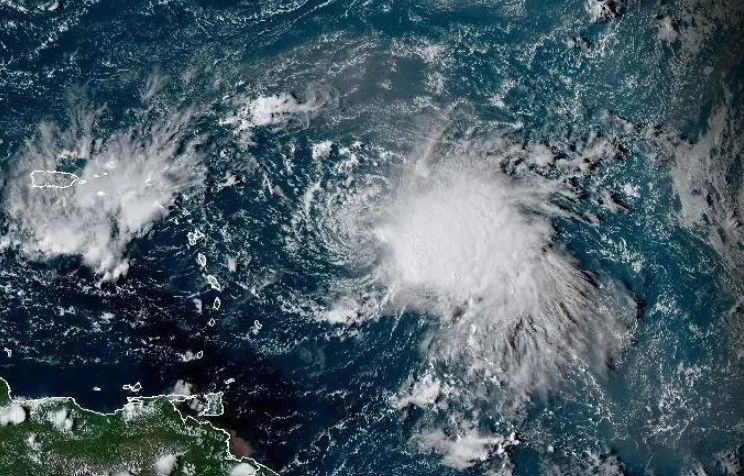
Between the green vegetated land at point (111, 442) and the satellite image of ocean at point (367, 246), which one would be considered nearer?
the green vegetated land at point (111, 442)

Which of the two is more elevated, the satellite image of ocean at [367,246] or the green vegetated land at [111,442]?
the satellite image of ocean at [367,246]

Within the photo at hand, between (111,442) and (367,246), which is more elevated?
(367,246)

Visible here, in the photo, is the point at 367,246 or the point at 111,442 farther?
the point at 367,246

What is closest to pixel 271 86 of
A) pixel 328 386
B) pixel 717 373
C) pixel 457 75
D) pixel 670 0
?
pixel 457 75

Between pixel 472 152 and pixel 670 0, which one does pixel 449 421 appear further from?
pixel 670 0

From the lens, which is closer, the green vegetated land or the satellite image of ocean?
the green vegetated land

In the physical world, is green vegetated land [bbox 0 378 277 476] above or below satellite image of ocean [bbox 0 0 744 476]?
below
